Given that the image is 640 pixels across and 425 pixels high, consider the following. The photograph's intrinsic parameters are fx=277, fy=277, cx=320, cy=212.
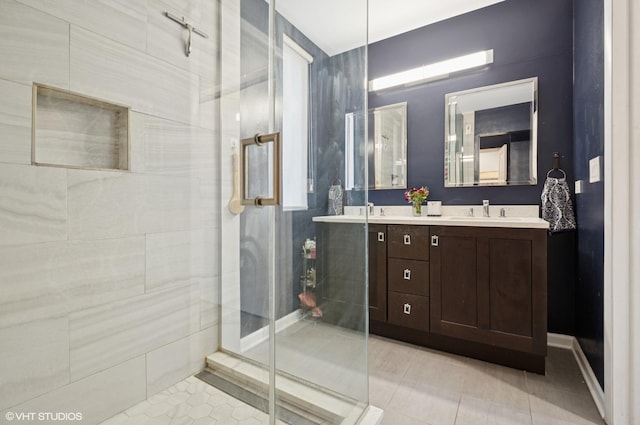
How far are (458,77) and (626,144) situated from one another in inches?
56.3

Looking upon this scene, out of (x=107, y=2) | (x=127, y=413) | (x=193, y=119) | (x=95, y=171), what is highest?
(x=107, y=2)

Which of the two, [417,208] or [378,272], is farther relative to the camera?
[417,208]

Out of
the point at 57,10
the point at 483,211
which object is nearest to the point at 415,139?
the point at 483,211

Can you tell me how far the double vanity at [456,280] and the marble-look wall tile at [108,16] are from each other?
1.14 metres

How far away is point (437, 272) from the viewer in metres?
1.84

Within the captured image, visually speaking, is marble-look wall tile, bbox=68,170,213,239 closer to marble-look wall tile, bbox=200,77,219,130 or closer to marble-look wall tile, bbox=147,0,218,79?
marble-look wall tile, bbox=200,77,219,130

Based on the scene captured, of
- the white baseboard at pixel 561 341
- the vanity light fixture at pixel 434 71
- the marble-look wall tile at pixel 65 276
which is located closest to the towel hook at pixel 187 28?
the marble-look wall tile at pixel 65 276

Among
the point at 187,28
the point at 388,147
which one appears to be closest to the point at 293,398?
the point at 187,28

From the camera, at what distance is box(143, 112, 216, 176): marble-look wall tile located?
1.27 meters

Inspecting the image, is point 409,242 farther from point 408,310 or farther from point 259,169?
point 259,169

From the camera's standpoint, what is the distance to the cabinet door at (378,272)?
2023 mm

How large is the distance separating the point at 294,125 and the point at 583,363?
7.04 ft

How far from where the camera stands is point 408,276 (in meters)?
1.94

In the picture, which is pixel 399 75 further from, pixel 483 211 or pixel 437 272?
pixel 437 272
